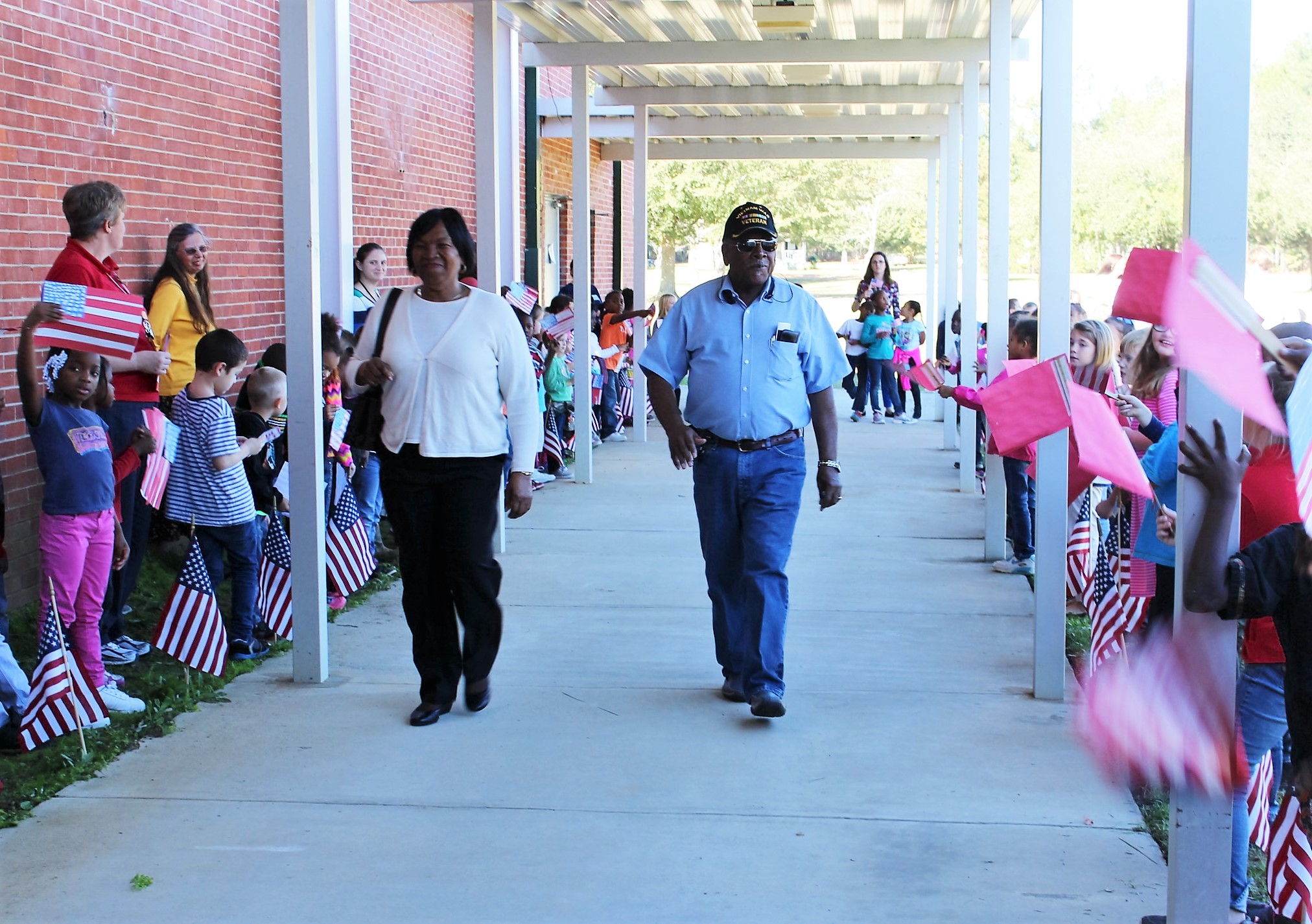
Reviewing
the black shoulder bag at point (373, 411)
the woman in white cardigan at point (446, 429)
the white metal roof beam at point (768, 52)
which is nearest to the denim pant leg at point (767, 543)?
the woman in white cardigan at point (446, 429)

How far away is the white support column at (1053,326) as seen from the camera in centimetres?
597

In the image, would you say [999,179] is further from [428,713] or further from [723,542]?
[428,713]

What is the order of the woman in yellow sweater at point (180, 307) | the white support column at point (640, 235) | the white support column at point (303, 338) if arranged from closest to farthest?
the white support column at point (303, 338) → the woman in yellow sweater at point (180, 307) → the white support column at point (640, 235)

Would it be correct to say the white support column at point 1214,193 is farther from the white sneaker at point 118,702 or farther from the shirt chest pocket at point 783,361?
the white sneaker at point 118,702

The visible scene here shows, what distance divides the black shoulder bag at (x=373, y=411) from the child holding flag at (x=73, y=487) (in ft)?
3.23

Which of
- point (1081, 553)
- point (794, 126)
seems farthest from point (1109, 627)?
point (794, 126)

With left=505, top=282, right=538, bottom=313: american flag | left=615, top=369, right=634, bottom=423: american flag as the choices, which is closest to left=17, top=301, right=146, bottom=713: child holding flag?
left=505, top=282, right=538, bottom=313: american flag

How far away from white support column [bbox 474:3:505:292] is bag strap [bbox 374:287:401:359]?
3.95 metres

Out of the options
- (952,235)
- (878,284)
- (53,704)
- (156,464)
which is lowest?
(53,704)

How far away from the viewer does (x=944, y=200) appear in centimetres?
1739

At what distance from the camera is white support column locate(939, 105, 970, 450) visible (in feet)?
51.4

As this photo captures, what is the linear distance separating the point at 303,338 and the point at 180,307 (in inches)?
62.3

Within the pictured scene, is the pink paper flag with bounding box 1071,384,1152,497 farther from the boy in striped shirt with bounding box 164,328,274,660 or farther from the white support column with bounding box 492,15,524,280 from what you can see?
the white support column with bounding box 492,15,524,280

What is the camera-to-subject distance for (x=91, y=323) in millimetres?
5348
